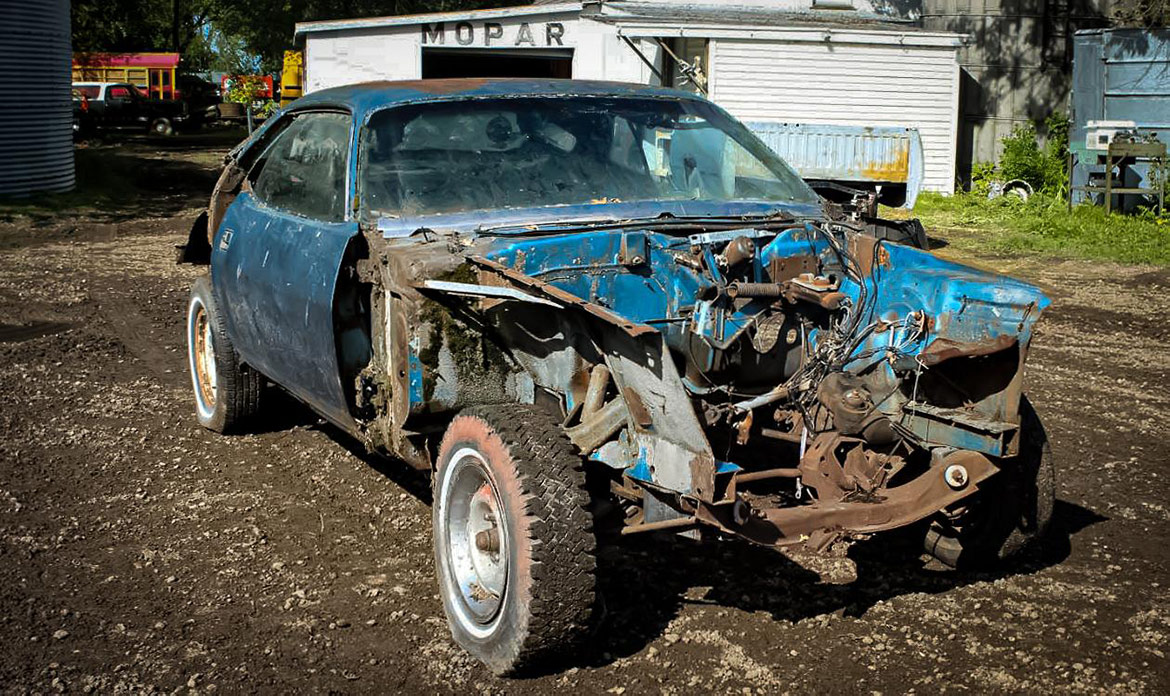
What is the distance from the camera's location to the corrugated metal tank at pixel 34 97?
56.9 ft

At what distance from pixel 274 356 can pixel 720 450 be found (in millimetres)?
2267

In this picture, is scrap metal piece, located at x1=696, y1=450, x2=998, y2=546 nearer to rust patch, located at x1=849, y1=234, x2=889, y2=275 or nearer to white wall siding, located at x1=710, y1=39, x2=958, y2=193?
rust patch, located at x1=849, y1=234, x2=889, y2=275

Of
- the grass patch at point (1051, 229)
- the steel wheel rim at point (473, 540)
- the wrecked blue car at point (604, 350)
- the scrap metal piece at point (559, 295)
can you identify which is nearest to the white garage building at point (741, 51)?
the grass patch at point (1051, 229)

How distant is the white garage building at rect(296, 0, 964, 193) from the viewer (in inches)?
748

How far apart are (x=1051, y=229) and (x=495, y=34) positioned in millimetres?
10721

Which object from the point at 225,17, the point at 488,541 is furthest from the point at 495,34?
the point at 225,17

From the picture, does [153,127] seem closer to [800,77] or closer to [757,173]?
[800,77]

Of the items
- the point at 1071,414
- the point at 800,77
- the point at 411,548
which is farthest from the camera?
the point at 800,77

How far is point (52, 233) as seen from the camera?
15.2m

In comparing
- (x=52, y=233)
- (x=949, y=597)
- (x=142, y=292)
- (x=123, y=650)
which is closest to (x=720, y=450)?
(x=949, y=597)

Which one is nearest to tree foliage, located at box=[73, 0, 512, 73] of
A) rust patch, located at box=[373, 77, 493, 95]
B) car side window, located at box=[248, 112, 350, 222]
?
car side window, located at box=[248, 112, 350, 222]

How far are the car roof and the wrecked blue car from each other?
0.02 meters

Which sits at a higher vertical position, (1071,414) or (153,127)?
(153,127)

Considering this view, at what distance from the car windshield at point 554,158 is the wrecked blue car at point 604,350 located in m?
0.01
